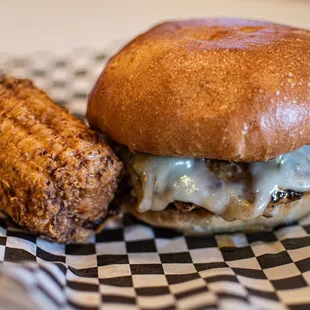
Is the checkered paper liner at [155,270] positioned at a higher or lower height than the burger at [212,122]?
lower

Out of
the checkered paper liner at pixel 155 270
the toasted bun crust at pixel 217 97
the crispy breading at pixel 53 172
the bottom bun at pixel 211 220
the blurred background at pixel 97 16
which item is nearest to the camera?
the checkered paper liner at pixel 155 270

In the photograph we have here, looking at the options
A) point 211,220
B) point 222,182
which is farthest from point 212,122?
point 211,220

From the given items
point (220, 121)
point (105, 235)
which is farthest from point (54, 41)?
point (220, 121)

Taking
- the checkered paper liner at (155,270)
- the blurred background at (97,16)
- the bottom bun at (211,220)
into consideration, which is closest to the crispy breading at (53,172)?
the checkered paper liner at (155,270)

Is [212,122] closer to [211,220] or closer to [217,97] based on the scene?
[217,97]

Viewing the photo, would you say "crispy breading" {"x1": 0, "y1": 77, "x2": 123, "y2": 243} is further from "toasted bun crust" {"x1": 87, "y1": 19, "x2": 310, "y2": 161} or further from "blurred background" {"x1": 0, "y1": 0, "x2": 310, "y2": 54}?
"blurred background" {"x1": 0, "y1": 0, "x2": 310, "y2": 54}

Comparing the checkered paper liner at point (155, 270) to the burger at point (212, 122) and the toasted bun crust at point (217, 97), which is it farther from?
the toasted bun crust at point (217, 97)

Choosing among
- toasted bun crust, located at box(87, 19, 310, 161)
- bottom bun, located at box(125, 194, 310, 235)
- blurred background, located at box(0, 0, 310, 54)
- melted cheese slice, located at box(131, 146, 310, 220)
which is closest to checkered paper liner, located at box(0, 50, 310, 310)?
bottom bun, located at box(125, 194, 310, 235)
